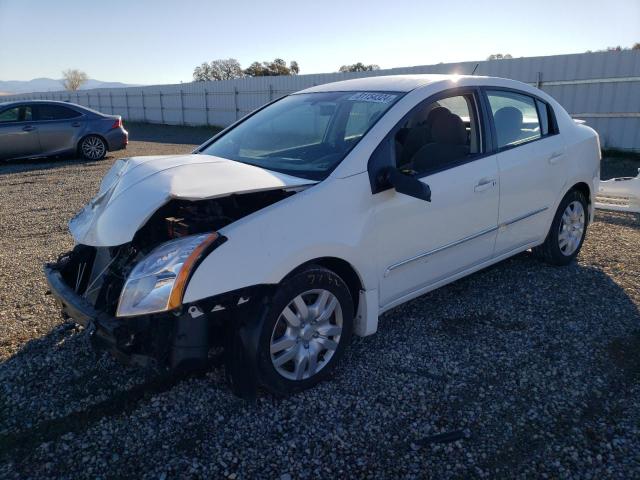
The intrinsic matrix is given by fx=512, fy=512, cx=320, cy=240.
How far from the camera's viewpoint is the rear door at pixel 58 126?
1216 centimetres

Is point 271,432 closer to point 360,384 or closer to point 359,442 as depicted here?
point 359,442

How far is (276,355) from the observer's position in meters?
2.88

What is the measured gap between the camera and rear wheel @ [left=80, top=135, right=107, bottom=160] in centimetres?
1286

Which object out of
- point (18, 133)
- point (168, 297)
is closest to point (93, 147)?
point (18, 133)

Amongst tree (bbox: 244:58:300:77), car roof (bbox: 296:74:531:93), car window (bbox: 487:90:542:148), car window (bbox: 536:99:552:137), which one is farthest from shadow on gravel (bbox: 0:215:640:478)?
tree (bbox: 244:58:300:77)

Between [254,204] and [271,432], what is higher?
[254,204]

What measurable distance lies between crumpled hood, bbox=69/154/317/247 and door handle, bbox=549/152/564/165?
250cm

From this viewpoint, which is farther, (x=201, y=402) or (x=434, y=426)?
(x=201, y=402)

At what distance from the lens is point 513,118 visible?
4.26 m

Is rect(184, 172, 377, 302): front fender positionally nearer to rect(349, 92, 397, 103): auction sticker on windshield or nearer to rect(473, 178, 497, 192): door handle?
rect(349, 92, 397, 103): auction sticker on windshield

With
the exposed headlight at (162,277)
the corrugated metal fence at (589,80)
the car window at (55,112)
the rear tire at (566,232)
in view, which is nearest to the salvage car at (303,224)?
the exposed headlight at (162,277)

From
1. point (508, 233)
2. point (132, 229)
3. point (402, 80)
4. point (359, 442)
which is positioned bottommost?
point (359, 442)

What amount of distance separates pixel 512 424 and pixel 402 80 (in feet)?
8.02

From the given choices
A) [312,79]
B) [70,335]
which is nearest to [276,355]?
[70,335]
